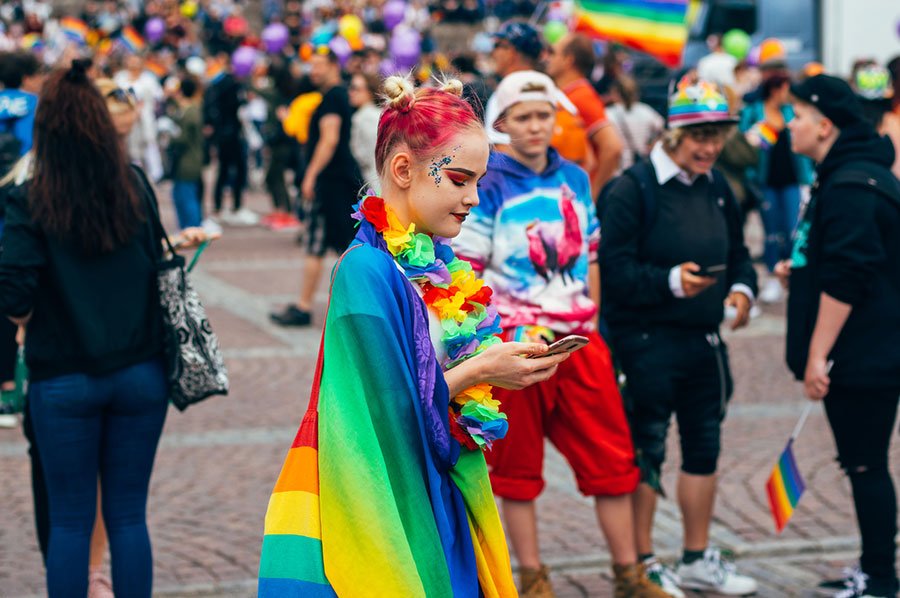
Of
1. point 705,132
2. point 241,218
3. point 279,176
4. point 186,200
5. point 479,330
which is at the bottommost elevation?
point 241,218

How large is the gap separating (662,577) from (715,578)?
0.70ft

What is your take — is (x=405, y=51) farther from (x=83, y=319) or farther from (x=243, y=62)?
(x=83, y=319)

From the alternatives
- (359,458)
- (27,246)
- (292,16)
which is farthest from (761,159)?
(292,16)

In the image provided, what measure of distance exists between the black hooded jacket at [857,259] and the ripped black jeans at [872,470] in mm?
94

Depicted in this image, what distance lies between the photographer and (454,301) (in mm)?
3115

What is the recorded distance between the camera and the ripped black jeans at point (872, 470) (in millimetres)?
5012

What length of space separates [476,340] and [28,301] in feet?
5.35

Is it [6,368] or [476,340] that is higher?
[476,340]

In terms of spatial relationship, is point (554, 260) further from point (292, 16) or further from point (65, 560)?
point (292, 16)

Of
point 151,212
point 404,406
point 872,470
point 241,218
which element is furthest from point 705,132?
point 241,218

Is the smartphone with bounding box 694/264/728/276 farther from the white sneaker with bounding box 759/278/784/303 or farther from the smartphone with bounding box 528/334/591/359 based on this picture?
the white sneaker with bounding box 759/278/784/303

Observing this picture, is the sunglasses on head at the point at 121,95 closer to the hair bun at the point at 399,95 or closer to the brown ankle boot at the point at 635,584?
the hair bun at the point at 399,95

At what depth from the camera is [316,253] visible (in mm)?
10094

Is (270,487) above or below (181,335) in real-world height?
below
